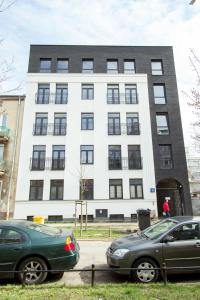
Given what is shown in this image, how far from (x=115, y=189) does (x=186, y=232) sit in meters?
18.6

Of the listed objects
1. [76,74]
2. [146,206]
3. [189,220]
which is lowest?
[189,220]

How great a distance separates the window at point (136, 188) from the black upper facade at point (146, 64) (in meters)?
3.75

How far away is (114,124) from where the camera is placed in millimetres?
27016

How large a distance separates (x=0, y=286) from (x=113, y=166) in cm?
2048

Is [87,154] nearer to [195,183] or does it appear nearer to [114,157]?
[114,157]

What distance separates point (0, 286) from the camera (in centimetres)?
552

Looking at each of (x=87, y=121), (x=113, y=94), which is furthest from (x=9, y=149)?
(x=113, y=94)

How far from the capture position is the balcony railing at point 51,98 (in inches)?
1080

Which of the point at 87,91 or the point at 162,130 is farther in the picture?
the point at 87,91

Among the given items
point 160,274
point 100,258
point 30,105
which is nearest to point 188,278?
point 160,274

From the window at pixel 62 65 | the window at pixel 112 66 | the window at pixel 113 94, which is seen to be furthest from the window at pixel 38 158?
the window at pixel 112 66

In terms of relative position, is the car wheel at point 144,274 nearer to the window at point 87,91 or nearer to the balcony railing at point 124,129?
the balcony railing at point 124,129

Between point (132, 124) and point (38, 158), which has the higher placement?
point (132, 124)

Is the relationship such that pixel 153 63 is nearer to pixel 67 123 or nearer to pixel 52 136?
pixel 67 123
